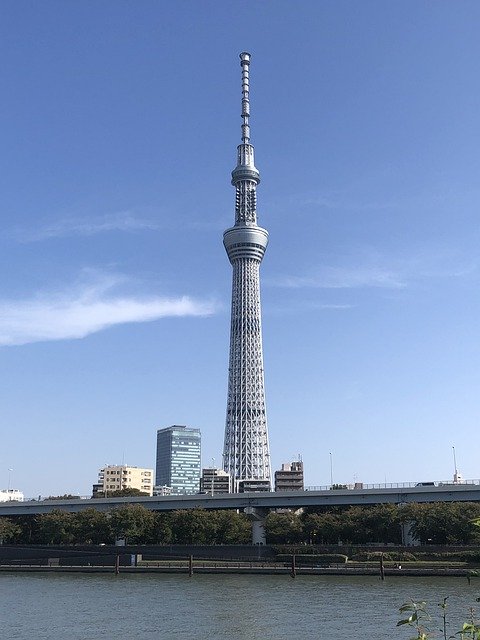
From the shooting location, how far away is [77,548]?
90.9 meters

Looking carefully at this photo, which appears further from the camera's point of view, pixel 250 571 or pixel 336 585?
pixel 250 571

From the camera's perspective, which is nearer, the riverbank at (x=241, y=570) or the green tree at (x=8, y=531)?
the riverbank at (x=241, y=570)

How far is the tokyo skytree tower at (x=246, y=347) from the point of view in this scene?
160 m

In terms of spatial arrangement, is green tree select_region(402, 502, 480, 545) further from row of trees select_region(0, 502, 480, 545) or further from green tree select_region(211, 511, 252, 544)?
green tree select_region(211, 511, 252, 544)

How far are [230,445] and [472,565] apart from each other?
95.7m

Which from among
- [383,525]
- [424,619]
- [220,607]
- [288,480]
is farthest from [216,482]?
[424,619]

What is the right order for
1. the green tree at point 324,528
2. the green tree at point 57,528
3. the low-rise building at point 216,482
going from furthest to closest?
the low-rise building at point 216,482, the green tree at point 57,528, the green tree at point 324,528

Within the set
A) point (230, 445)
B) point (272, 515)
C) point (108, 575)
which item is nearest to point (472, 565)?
point (272, 515)

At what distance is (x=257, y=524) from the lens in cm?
9606

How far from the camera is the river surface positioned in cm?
3706

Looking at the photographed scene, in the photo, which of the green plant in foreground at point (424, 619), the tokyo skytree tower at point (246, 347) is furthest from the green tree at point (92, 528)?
the green plant in foreground at point (424, 619)

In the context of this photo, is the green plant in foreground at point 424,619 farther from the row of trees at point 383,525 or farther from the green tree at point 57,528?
the green tree at point 57,528

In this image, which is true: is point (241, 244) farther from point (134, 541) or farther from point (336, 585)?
point (336, 585)

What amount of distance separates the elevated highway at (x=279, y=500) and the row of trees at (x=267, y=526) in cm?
215
